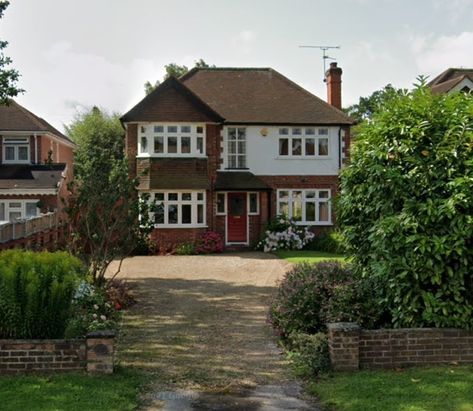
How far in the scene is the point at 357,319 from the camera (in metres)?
7.74

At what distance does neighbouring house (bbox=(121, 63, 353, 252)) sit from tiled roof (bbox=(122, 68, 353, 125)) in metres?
0.04

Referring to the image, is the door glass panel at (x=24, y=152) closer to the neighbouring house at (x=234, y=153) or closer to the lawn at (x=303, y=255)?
the neighbouring house at (x=234, y=153)

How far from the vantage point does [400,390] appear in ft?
20.5

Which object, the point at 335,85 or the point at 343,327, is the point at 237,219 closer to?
the point at 335,85

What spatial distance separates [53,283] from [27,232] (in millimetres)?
10831

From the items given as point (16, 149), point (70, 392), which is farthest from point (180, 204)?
point (70, 392)

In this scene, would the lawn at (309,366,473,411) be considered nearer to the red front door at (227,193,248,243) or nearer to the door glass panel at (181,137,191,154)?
the door glass panel at (181,137,191,154)

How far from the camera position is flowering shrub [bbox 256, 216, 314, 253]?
2408cm

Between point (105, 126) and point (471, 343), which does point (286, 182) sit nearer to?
point (471, 343)

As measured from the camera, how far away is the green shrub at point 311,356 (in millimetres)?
7180

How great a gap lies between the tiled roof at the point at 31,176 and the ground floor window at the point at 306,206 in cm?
977

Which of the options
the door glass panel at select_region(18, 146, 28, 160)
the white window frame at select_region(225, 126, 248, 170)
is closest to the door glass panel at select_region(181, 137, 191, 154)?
the white window frame at select_region(225, 126, 248, 170)

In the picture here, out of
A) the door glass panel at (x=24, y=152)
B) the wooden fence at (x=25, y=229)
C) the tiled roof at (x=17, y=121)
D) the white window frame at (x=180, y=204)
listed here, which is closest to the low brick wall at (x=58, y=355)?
the wooden fence at (x=25, y=229)

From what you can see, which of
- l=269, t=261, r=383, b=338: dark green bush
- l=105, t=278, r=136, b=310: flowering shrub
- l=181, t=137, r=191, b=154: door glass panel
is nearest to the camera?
l=269, t=261, r=383, b=338: dark green bush
